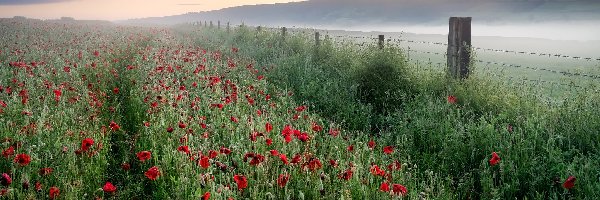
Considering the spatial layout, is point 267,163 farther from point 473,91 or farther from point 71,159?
point 473,91

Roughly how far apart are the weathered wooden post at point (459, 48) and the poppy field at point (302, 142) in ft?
0.99

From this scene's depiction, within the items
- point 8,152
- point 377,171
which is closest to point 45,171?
point 8,152

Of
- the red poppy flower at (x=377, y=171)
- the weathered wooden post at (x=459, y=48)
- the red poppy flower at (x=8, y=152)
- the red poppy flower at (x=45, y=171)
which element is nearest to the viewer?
the red poppy flower at (x=377, y=171)

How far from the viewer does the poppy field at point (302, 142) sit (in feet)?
13.6

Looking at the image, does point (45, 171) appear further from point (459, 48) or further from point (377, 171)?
point (459, 48)

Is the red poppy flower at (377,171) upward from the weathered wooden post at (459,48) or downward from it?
downward

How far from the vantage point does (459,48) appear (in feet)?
28.4

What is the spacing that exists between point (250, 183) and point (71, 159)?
1740 millimetres

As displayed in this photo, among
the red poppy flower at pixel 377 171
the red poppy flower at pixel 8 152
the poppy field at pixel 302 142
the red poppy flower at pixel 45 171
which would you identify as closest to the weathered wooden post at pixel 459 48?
the poppy field at pixel 302 142

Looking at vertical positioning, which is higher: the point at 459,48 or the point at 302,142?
the point at 459,48

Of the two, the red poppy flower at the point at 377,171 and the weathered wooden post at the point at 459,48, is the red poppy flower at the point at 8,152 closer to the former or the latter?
the red poppy flower at the point at 377,171

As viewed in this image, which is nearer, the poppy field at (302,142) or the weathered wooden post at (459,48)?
the poppy field at (302,142)

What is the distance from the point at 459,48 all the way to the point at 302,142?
4402mm

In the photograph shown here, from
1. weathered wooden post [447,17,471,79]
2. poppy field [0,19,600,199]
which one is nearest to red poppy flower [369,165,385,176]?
poppy field [0,19,600,199]
